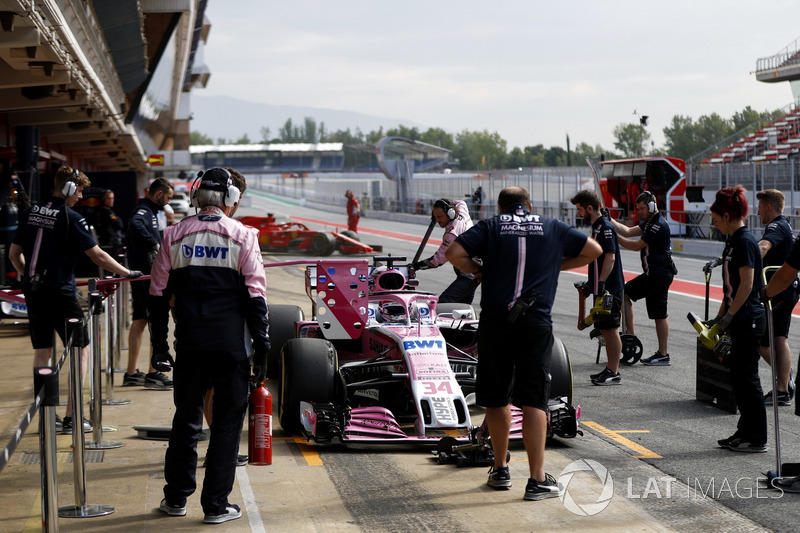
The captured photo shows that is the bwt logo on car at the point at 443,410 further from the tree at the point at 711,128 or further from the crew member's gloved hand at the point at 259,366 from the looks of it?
the tree at the point at 711,128

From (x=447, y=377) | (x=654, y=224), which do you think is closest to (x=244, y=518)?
(x=447, y=377)

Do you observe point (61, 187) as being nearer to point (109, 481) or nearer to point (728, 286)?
point (109, 481)

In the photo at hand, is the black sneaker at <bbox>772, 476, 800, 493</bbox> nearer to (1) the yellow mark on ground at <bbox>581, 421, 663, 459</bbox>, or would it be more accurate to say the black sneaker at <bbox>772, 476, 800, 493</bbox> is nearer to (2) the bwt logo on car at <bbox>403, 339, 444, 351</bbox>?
(1) the yellow mark on ground at <bbox>581, 421, 663, 459</bbox>

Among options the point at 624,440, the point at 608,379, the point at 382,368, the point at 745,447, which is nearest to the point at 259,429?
the point at 382,368

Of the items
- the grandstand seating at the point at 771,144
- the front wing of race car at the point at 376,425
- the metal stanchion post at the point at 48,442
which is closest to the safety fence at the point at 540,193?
the front wing of race car at the point at 376,425

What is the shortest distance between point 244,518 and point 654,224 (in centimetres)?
645

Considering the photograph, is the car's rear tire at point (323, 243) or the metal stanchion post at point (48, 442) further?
the car's rear tire at point (323, 243)

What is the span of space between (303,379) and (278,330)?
2472mm

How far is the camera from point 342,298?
8008 millimetres

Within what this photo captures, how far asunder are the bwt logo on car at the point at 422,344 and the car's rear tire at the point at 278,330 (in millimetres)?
2406

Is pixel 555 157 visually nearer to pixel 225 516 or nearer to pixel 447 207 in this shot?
pixel 447 207

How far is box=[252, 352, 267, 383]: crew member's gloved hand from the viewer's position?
520cm

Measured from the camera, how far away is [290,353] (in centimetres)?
722

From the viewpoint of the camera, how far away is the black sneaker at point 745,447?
657 centimetres
